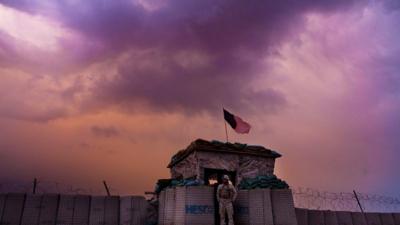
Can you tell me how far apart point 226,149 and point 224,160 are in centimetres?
60

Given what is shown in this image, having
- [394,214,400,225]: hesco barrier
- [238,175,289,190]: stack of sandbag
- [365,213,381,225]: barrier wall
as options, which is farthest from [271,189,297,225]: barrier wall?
[394,214,400,225]: hesco barrier

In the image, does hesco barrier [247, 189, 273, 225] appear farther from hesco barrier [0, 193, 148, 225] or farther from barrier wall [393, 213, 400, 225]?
barrier wall [393, 213, 400, 225]

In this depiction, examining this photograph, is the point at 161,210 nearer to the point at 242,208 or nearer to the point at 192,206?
the point at 192,206

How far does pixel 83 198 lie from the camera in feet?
41.4

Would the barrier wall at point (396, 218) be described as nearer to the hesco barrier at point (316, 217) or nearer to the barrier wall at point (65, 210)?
the hesco barrier at point (316, 217)

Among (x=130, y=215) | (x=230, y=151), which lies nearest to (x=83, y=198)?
(x=130, y=215)

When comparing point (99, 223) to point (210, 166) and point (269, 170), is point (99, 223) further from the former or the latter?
point (269, 170)

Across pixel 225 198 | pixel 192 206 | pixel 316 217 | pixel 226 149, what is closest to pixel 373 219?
pixel 316 217

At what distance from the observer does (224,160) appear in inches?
637

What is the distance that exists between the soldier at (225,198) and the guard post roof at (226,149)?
4851 millimetres

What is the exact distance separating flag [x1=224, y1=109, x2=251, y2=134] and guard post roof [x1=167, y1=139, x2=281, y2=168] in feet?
5.41

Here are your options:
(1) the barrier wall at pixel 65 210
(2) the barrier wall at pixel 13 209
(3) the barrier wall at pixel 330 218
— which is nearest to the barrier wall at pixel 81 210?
(1) the barrier wall at pixel 65 210

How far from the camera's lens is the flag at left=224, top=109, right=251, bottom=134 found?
733 inches

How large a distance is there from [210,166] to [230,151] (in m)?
1.44
